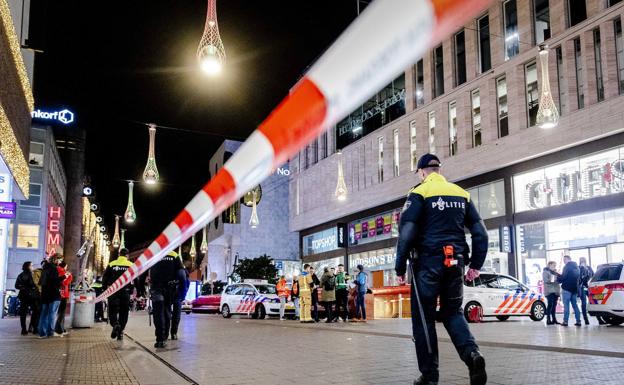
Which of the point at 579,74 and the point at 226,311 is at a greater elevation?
the point at 579,74

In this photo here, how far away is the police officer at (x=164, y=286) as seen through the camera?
10471 millimetres

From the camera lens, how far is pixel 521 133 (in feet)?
97.5

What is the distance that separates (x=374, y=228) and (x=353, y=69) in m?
42.5

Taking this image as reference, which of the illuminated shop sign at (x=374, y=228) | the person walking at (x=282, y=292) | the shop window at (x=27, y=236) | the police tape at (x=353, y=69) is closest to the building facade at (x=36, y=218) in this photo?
the shop window at (x=27, y=236)

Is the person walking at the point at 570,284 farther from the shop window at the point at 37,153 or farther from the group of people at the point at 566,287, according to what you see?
the shop window at the point at 37,153

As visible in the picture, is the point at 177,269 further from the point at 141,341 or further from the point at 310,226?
the point at 310,226

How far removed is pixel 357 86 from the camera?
276cm

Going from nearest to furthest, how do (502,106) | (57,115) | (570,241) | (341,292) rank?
1. (341,292)
2. (570,241)
3. (502,106)
4. (57,115)

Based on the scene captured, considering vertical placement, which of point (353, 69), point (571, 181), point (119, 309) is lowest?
point (119, 309)

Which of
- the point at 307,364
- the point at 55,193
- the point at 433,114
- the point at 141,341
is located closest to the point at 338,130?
the point at 433,114

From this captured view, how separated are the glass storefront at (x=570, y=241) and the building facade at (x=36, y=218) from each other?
92.2 ft

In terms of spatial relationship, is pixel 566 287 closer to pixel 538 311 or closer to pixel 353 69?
pixel 538 311

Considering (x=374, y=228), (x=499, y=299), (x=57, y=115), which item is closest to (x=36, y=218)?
(x=57, y=115)

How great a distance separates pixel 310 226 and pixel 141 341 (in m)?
44.0
